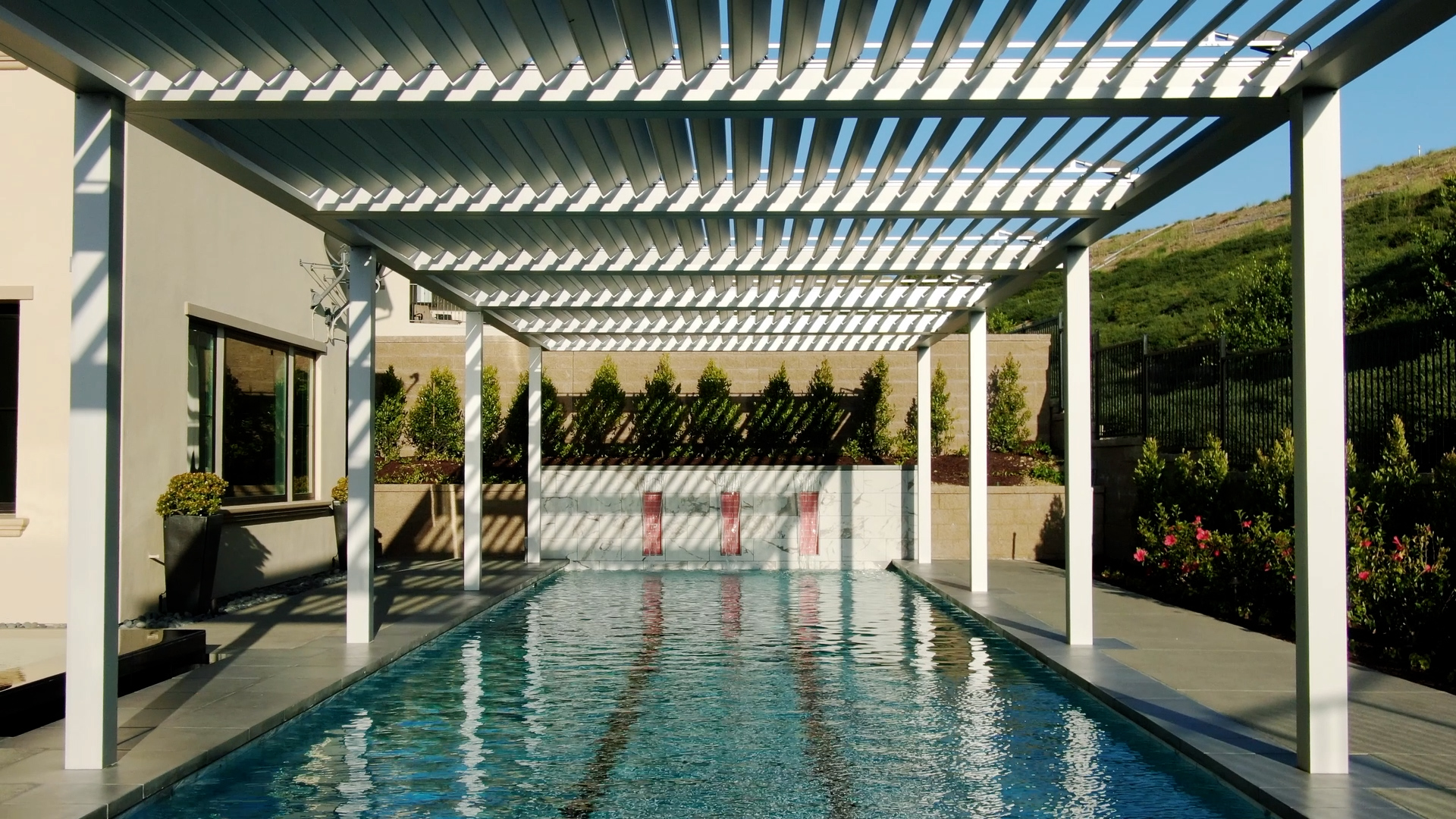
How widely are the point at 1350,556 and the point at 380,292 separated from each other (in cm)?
1936

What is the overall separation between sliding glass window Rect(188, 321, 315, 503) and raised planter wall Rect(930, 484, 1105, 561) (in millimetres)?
9864

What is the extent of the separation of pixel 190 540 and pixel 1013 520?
41.0ft

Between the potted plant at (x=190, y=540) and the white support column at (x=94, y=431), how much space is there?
18.5ft

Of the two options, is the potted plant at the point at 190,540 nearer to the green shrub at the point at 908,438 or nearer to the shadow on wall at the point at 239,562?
the shadow on wall at the point at 239,562

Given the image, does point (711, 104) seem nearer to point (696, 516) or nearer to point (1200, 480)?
point (1200, 480)

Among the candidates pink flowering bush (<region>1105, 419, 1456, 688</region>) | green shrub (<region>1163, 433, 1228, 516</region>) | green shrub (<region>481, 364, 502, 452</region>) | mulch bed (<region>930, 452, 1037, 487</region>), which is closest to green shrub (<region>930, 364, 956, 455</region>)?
mulch bed (<region>930, 452, 1037, 487</region>)

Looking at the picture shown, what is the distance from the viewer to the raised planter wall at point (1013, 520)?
19.1m

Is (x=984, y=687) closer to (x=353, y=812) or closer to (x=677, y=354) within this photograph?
(x=353, y=812)

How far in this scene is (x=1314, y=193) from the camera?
607cm

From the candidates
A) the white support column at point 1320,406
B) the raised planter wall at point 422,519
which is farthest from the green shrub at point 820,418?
the white support column at point 1320,406

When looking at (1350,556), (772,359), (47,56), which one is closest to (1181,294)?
Answer: (772,359)

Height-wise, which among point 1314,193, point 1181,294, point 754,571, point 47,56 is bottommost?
point 754,571

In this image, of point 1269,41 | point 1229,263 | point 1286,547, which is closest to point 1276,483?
point 1286,547

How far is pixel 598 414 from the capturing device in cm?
2148
